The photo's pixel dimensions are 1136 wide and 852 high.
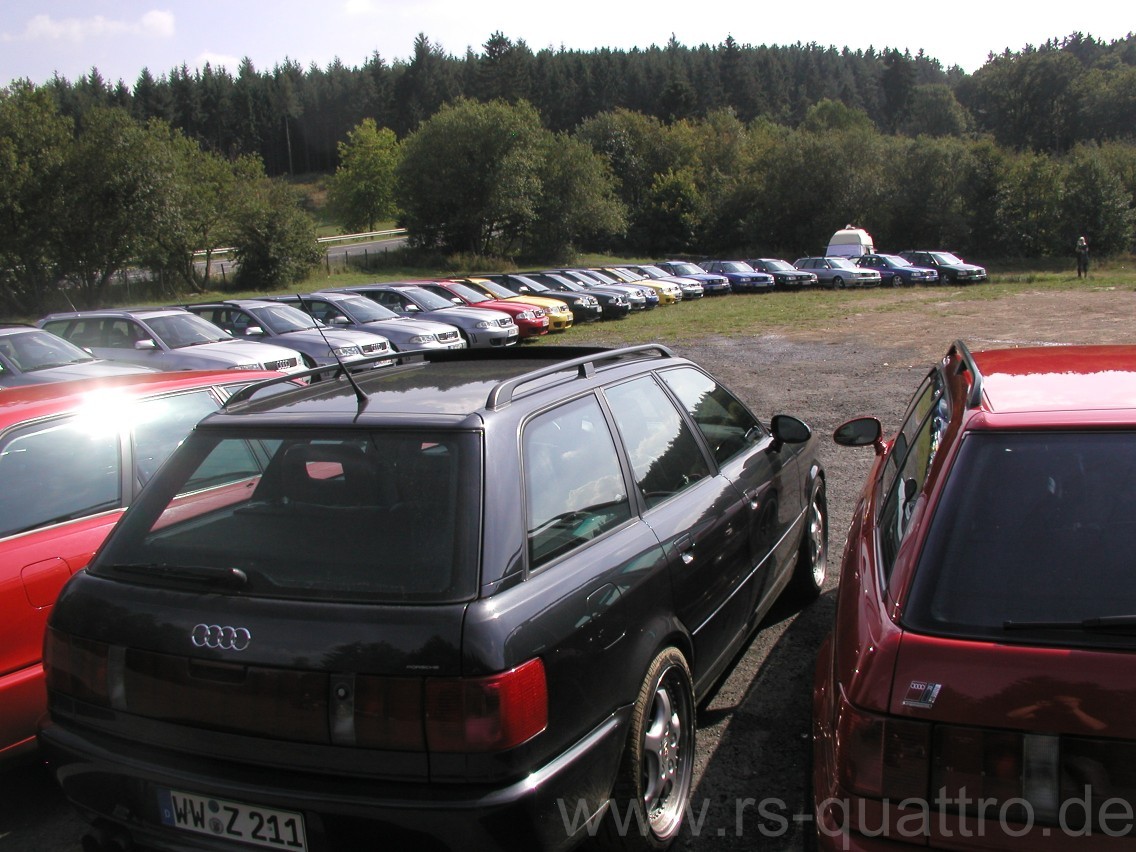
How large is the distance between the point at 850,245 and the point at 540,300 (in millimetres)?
25080

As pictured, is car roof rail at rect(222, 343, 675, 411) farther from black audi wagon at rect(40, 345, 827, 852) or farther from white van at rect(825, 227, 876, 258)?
white van at rect(825, 227, 876, 258)

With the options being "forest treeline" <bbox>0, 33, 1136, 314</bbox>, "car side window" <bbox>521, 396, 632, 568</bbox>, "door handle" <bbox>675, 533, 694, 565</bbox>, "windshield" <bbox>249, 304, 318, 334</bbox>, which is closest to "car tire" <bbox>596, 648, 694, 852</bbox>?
"door handle" <bbox>675, 533, 694, 565</bbox>

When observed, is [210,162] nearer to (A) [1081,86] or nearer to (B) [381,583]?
(B) [381,583]

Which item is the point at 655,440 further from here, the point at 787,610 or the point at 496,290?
the point at 496,290

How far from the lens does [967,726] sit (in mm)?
2113

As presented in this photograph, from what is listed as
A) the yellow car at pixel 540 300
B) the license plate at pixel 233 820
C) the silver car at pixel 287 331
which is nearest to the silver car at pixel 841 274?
the yellow car at pixel 540 300

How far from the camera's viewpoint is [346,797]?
2.34m

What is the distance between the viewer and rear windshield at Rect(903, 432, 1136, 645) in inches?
86.4

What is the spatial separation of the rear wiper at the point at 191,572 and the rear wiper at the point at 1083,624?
2038 millimetres

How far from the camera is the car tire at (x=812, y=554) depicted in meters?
5.23

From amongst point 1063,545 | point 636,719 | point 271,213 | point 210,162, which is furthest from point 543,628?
point 210,162

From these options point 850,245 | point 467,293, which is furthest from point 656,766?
point 850,245

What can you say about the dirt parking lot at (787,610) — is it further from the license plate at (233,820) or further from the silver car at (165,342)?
the silver car at (165,342)

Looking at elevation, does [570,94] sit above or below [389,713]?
above
